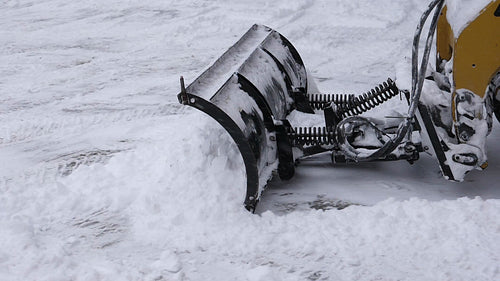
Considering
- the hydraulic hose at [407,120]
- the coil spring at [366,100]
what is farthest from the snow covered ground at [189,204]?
the hydraulic hose at [407,120]

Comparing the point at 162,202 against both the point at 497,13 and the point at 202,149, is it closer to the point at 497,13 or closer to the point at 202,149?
the point at 202,149

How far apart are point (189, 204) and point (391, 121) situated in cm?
151

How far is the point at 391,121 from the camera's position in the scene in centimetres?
406

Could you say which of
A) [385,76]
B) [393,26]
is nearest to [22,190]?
[385,76]

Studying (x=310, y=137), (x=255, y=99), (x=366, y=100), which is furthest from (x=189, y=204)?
(x=366, y=100)

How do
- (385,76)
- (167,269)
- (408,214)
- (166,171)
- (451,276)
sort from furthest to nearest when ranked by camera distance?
(385,76) < (166,171) < (408,214) < (167,269) < (451,276)

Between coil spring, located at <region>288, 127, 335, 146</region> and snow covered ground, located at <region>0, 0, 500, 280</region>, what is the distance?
31 cm

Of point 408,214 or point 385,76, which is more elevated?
→ point 385,76

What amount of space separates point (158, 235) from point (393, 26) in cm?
529

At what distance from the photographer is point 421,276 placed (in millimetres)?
2939

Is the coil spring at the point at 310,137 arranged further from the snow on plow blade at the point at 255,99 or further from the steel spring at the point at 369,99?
the steel spring at the point at 369,99

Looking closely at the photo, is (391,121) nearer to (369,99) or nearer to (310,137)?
(369,99)

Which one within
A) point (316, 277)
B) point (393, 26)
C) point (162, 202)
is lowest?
point (316, 277)

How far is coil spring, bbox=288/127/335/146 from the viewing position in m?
3.82
